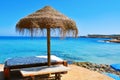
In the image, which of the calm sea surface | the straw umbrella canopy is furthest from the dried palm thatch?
the calm sea surface

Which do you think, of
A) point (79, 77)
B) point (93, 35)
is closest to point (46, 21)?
point (79, 77)

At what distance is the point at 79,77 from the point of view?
A: 250 inches

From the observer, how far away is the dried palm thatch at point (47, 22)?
16.8 ft

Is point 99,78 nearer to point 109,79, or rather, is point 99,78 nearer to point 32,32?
point 109,79

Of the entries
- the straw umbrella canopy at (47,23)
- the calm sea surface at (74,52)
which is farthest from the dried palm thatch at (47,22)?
the calm sea surface at (74,52)

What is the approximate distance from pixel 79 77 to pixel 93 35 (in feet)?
372

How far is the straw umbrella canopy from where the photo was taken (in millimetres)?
5129

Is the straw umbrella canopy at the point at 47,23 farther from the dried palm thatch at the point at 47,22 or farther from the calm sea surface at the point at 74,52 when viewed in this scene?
the calm sea surface at the point at 74,52

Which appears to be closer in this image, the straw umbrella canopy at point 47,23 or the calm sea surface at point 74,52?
the straw umbrella canopy at point 47,23

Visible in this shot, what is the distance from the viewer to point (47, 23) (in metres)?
5.12

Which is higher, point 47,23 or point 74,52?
point 47,23

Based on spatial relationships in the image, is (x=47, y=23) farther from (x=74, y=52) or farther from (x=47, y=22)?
(x=74, y=52)

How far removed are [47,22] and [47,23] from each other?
1.1 inches

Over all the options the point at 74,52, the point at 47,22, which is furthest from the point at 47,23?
the point at 74,52
